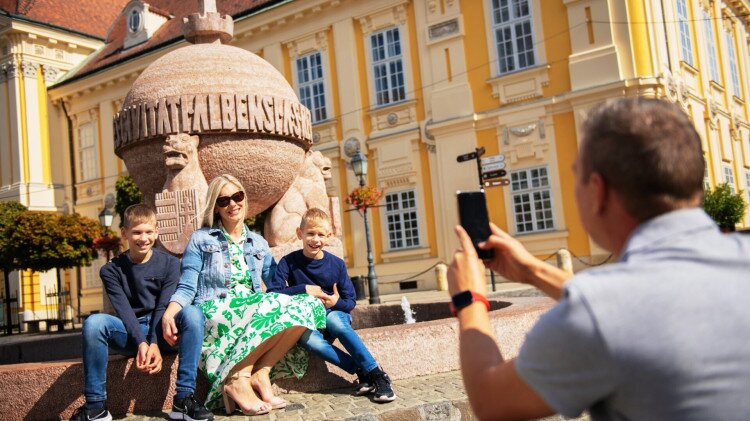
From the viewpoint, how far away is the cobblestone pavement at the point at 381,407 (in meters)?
3.59

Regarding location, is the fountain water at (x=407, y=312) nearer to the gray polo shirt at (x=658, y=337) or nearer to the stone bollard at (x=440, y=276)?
the gray polo shirt at (x=658, y=337)

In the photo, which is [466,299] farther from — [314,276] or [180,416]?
[314,276]

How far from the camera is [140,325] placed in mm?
3992

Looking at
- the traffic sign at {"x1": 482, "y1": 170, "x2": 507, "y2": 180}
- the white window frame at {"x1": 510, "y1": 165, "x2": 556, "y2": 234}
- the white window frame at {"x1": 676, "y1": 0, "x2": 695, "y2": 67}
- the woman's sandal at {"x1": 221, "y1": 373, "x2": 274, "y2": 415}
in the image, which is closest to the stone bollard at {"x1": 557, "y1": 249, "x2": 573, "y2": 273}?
the white window frame at {"x1": 510, "y1": 165, "x2": 556, "y2": 234}

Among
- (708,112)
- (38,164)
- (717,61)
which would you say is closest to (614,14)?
(708,112)

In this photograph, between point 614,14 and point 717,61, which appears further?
point 717,61

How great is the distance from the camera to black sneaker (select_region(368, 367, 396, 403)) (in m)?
3.88

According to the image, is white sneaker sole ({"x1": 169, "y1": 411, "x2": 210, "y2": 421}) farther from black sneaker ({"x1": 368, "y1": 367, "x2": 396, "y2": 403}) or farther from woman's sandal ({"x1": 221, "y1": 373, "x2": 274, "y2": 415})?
black sneaker ({"x1": 368, "y1": 367, "x2": 396, "y2": 403})

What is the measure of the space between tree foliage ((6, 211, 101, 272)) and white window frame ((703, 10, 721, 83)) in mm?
20712

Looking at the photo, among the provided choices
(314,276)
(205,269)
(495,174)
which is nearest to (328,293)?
(314,276)

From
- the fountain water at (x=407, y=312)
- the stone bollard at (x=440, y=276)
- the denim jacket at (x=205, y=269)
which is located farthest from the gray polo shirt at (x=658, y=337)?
the stone bollard at (x=440, y=276)

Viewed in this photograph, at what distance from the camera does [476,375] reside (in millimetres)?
1390

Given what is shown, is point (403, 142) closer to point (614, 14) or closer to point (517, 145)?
point (517, 145)

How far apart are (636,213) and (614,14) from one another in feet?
61.3
